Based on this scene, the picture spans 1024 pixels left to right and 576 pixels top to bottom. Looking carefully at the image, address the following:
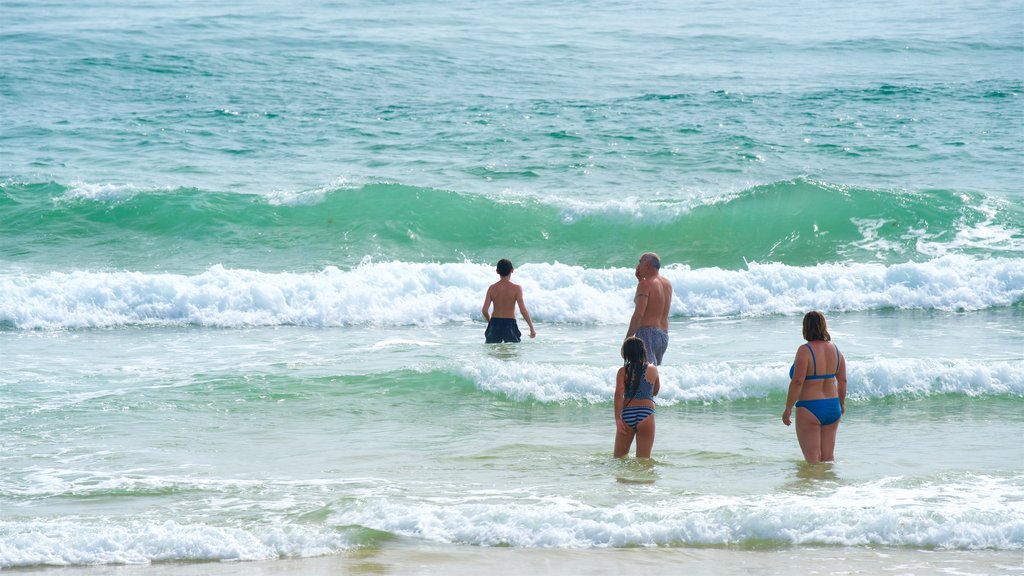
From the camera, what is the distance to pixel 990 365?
9867 mm

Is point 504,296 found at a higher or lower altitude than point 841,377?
higher

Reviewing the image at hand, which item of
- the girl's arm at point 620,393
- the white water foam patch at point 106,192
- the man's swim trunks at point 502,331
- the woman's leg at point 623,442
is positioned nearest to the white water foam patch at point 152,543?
the girl's arm at point 620,393

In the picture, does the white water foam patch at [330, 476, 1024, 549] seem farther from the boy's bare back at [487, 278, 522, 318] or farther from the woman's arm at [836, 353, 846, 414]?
the boy's bare back at [487, 278, 522, 318]

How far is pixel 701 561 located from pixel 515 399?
4.01 meters

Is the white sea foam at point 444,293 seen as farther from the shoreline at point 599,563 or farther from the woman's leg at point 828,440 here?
the shoreline at point 599,563

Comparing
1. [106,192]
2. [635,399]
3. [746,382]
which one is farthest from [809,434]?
[106,192]

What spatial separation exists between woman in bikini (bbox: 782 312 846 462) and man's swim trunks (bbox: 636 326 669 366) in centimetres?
249

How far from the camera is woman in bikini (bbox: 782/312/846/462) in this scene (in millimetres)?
6977

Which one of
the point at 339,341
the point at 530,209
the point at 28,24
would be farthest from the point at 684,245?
the point at 28,24

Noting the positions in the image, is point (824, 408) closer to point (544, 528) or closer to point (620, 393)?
point (620, 393)

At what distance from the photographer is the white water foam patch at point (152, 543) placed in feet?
19.0

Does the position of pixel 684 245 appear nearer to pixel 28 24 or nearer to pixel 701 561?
pixel 701 561

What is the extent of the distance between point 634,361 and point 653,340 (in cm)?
263

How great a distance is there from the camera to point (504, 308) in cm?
1146
